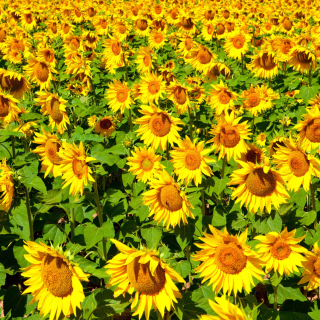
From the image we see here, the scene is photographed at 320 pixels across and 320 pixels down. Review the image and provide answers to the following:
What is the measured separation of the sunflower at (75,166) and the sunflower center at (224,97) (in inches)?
102

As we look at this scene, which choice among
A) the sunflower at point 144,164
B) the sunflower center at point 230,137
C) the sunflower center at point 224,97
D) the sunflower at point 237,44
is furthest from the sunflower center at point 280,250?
the sunflower at point 237,44

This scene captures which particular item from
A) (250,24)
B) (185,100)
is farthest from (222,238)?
(250,24)

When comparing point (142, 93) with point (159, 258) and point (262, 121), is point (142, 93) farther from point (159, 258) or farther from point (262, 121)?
point (159, 258)

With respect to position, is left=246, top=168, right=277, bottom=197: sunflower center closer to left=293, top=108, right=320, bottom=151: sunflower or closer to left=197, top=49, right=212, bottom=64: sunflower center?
left=293, top=108, right=320, bottom=151: sunflower

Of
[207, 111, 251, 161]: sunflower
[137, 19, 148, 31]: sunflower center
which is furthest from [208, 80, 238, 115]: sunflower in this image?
[137, 19, 148, 31]: sunflower center

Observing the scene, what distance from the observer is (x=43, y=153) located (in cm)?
362

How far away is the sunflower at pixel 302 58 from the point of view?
14.9 feet

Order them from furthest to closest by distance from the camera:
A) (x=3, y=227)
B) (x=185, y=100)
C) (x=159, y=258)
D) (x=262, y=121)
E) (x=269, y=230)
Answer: (x=262, y=121) < (x=185, y=100) < (x=3, y=227) < (x=269, y=230) < (x=159, y=258)

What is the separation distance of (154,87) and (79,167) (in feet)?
7.70

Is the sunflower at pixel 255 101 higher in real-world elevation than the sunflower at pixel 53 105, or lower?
lower

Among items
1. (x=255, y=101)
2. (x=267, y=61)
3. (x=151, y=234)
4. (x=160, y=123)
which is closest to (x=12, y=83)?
(x=160, y=123)

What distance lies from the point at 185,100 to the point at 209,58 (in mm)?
1711

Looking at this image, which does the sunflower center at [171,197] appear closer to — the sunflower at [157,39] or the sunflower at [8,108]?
the sunflower at [8,108]

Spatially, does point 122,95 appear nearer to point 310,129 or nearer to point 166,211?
point 166,211
